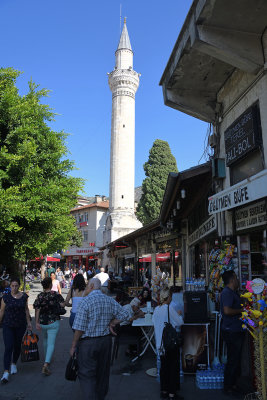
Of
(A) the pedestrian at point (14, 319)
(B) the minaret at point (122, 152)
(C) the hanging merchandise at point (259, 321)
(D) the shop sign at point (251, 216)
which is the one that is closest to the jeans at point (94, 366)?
(C) the hanging merchandise at point (259, 321)

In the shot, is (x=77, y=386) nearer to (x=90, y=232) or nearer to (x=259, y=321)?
(x=259, y=321)

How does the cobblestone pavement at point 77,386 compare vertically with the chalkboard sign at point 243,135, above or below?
below

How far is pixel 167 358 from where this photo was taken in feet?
14.5

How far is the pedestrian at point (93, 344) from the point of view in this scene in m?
3.42

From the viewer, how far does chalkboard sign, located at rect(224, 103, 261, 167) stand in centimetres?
536

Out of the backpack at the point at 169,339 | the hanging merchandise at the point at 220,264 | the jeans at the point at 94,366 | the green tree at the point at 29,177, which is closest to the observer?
the jeans at the point at 94,366

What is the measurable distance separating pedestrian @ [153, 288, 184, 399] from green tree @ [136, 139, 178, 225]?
1197 inches

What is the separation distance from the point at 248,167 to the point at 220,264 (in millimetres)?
1918

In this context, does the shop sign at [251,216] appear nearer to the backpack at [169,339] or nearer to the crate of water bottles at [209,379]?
the backpack at [169,339]

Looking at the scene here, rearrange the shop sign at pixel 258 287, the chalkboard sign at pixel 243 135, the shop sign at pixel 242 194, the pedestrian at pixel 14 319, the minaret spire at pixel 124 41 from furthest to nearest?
1. the minaret spire at pixel 124 41
2. the pedestrian at pixel 14 319
3. the chalkboard sign at pixel 243 135
4. the shop sign at pixel 242 194
5. the shop sign at pixel 258 287

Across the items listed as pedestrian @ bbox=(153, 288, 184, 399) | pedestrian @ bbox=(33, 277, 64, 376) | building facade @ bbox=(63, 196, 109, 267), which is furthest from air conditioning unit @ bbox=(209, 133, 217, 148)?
building facade @ bbox=(63, 196, 109, 267)

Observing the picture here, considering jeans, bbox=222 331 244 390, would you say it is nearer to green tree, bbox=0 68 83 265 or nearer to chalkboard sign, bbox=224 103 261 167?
chalkboard sign, bbox=224 103 261 167

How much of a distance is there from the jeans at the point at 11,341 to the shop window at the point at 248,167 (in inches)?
191

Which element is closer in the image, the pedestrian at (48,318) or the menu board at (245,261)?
the pedestrian at (48,318)
